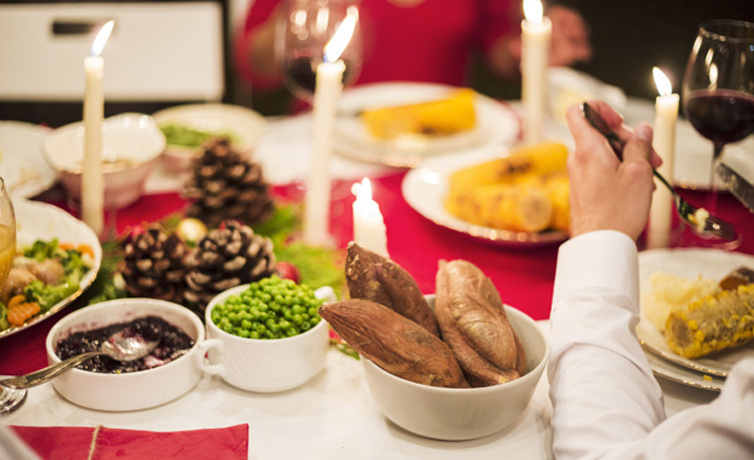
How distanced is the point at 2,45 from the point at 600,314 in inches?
110

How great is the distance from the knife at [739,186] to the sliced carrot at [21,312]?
1038 mm

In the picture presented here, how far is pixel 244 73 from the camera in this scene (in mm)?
2668

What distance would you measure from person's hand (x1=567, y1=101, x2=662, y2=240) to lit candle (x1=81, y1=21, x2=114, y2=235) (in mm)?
782

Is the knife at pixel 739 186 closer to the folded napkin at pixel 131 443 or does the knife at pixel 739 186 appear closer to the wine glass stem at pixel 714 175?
the wine glass stem at pixel 714 175

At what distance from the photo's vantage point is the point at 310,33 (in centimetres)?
155

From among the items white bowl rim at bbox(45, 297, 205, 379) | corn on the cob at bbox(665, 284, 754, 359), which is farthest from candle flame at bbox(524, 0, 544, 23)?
white bowl rim at bbox(45, 297, 205, 379)

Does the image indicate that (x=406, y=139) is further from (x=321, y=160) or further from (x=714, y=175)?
(x=714, y=175)

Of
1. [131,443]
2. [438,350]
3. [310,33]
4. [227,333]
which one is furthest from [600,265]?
[310,33]

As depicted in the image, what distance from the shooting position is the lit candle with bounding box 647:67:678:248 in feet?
4.20

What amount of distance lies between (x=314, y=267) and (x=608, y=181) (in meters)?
0.52

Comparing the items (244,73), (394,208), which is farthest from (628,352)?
(244,73)

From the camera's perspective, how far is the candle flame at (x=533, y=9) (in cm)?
154

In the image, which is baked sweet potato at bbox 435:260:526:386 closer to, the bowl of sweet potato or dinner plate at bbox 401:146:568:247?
the bowl of sweet potato

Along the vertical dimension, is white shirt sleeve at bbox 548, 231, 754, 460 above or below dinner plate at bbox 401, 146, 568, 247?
above
